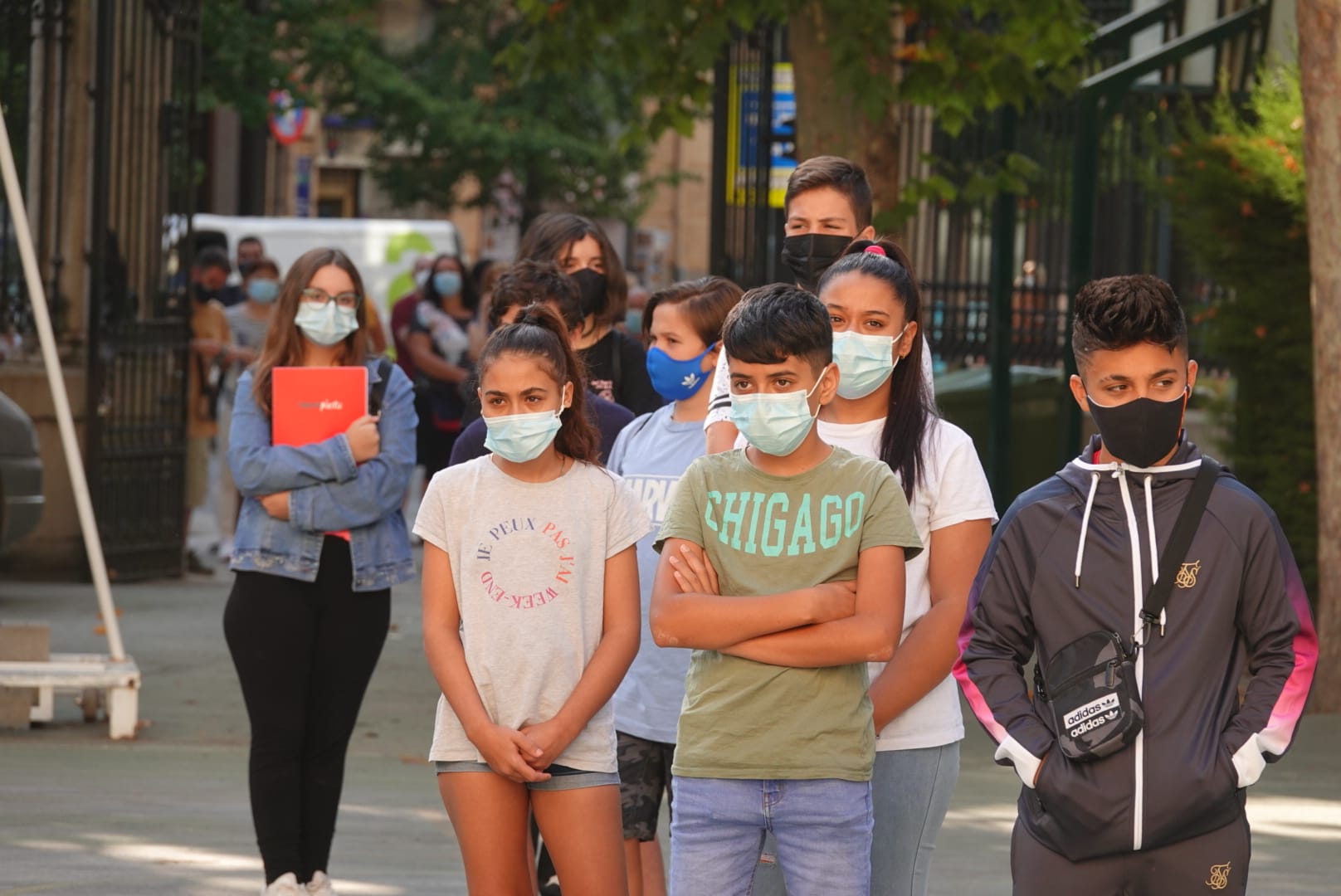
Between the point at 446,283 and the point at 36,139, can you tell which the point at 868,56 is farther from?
the point at 36,139

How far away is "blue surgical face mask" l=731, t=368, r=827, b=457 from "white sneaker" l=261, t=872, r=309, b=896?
7.68 feet

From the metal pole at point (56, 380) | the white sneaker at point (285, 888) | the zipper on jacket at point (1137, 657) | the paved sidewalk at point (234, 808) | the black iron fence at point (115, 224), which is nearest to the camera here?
the zipper on jacket at point (1137, 657)

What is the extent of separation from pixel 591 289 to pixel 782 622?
222cm

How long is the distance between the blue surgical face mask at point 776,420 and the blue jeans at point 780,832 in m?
0.63

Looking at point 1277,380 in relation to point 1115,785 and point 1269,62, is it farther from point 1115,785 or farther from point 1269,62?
point 1115,785

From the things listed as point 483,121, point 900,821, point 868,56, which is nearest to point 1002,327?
point 868,56

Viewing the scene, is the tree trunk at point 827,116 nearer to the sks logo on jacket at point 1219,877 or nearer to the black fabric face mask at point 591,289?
the black fabric face mask at point 591,289

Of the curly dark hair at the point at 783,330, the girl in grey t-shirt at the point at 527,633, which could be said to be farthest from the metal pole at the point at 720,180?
the curly dark hair at the point at 783,330

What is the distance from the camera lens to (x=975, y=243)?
497 inches

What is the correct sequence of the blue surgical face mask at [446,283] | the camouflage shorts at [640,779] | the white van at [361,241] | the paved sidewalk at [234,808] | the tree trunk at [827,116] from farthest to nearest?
1. the white van at [361,241]
2. the blue surgical face mask at [446,283]
3. the tree trunk at [827,116]
4. the paved sidewalk at [234,808]
5. the camouflage shorts at [640,779]

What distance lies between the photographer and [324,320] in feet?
18.9

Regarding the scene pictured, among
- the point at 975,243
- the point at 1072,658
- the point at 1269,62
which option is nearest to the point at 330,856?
the point at 1072,658

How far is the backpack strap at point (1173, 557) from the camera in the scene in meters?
3.61

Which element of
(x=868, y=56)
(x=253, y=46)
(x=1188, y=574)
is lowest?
(x=1188, y=574)
